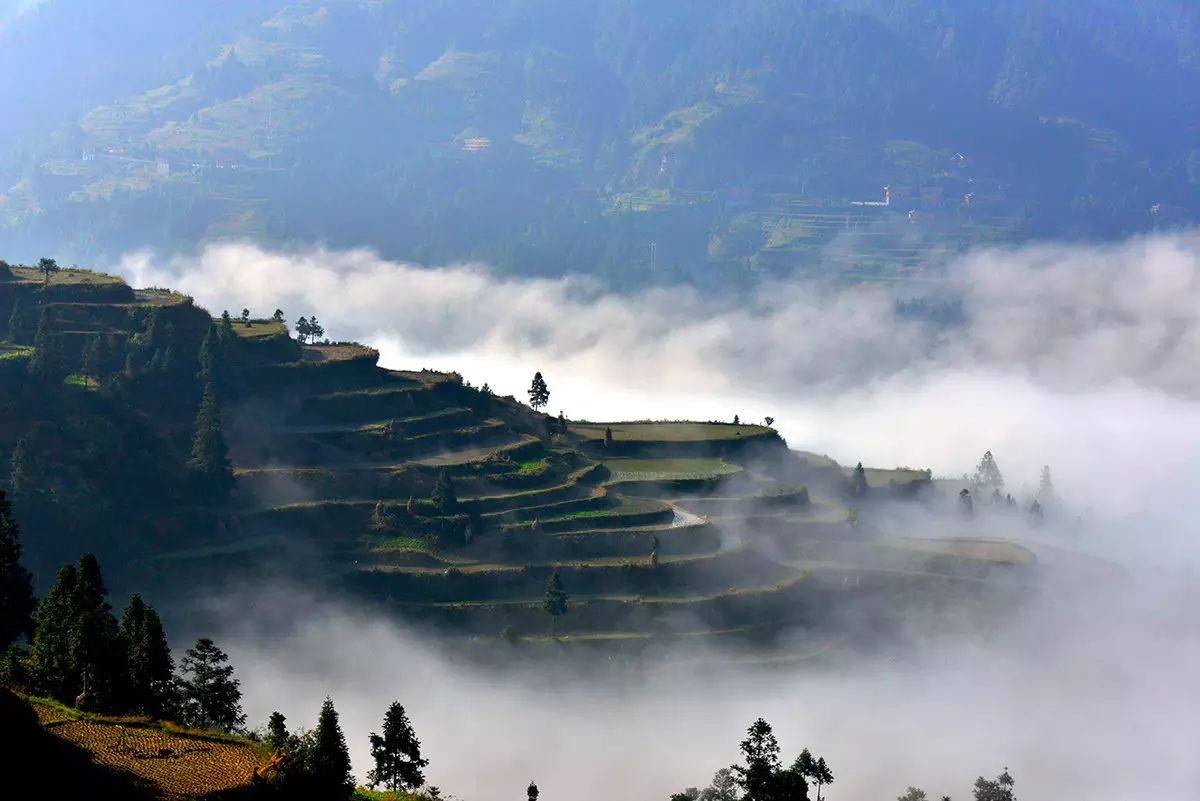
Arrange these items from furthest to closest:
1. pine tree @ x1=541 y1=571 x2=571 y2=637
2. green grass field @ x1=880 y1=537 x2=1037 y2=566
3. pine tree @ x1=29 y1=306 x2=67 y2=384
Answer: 1. green grass field @ x1=880 y1=537 x2=1037 y2=566
2. pine tree @ x1=541 y1=571 x2=571 y2=637
3. pine tree @ x1=29 y1=306 x2=67 y2=384

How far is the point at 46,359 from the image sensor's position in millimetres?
104250

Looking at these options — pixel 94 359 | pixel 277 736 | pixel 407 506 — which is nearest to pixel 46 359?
pixel 94 359

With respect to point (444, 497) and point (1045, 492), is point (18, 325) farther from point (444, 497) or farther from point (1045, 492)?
point (1045, 492)

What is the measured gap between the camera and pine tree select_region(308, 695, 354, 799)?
52.5m

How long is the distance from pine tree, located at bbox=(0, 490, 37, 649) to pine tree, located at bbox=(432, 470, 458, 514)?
3698cm

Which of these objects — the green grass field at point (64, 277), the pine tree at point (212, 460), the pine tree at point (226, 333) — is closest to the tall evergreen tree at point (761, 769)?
the pine tree at point (212, 460)

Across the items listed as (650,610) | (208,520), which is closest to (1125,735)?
(650,610)

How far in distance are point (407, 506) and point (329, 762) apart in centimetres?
5398

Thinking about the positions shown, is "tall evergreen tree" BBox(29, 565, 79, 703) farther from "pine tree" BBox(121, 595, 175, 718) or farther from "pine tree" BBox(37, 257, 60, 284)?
"pine tree" BBox(37, 257, 60, 284)

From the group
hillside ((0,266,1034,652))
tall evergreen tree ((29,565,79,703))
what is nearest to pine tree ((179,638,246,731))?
tall evergreen tree ((29,565,79,703))

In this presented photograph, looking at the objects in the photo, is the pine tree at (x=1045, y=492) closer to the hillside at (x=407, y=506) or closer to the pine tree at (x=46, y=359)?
the hillside at (x=407, y=506)

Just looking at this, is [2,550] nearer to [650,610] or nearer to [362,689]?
[362,689]

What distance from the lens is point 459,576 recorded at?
10456cm

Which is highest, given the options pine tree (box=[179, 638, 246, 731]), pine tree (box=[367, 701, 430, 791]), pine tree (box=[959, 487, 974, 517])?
pine tree (box=[959, 487, 974, 517])
